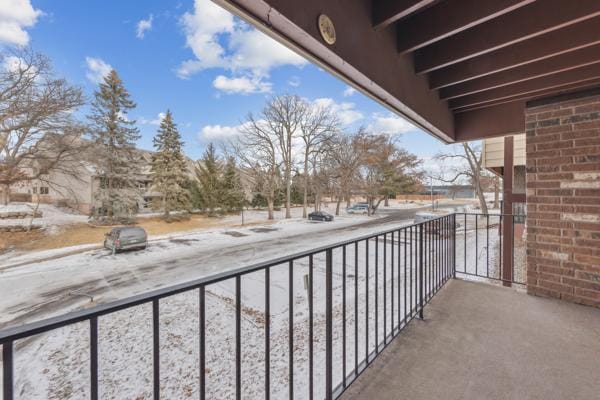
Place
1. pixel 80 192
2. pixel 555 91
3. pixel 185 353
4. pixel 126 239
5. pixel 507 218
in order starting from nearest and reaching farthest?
1. pixel 555 91
2. pixel 185 353
3. pixel 507 218
4. pixel 126 239
5. pixel 80 192

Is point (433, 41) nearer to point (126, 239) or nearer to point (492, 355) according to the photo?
point (492, 355)

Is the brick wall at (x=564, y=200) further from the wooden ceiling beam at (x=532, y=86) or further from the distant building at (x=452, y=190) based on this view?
the distant building at (x=452, y=190)

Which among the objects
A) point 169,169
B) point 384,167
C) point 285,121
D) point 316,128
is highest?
point 285,121

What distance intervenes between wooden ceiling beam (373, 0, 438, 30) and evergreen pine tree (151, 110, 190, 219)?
16693 millimetres

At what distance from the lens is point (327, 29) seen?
95 cm

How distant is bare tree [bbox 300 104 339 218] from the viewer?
51.1 ft

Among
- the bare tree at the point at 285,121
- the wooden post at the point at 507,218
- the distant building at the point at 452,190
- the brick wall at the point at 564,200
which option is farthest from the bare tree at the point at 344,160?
the brick wall at the point at 564,200

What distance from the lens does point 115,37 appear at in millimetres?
11812

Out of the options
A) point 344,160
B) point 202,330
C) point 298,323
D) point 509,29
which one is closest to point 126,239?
point 298,323

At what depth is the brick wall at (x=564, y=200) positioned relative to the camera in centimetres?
198

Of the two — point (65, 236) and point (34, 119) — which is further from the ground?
point (34, 119)

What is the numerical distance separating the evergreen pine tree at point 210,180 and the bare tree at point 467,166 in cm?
1391

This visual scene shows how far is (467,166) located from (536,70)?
14.4 m

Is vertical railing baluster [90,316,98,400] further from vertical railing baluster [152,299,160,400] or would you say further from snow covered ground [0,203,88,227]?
snow covered ground [0,203,88,227]
